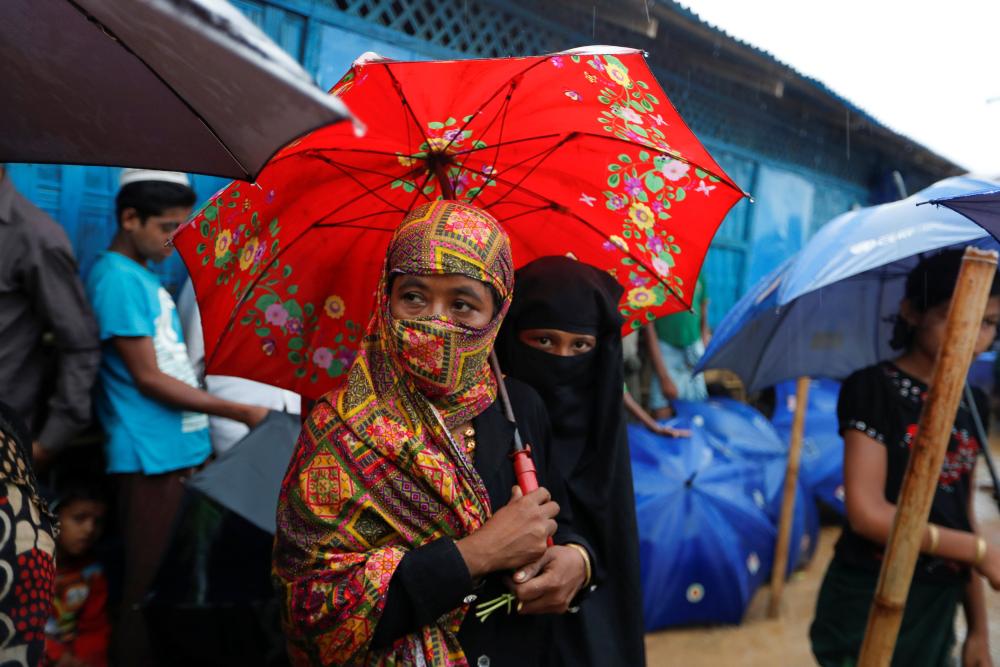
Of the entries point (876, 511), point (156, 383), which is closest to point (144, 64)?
point (156, 383)

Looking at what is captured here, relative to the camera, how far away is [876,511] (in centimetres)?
232

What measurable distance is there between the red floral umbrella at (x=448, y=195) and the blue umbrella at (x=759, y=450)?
8.83 feet

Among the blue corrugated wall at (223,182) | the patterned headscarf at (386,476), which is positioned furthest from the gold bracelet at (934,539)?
the blue corrugated wall at (223,182)

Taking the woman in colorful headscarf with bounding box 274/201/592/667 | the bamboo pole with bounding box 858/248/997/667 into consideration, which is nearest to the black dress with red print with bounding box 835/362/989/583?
the bamboo pole with bounding box 858/248/997/667

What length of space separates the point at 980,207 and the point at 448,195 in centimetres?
135

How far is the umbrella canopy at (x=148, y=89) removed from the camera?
30.5 inches

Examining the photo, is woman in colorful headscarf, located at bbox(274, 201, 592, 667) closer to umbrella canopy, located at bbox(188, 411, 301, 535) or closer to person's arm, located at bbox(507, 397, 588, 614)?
person's arm, located at bbox(507, 397, 588, 614)

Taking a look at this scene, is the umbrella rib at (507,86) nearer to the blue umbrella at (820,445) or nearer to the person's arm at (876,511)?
the person's arm at (876,511)

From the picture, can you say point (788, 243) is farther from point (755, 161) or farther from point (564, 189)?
point (564, 189)

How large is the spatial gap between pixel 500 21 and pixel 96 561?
4122mm

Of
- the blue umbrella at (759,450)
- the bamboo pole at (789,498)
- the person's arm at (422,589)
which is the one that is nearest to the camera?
the person's arm at (422,589)

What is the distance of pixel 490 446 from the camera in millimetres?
1681

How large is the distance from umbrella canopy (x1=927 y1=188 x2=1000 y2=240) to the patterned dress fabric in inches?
77.9

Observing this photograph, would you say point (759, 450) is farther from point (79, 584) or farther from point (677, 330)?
point (79, 584)
